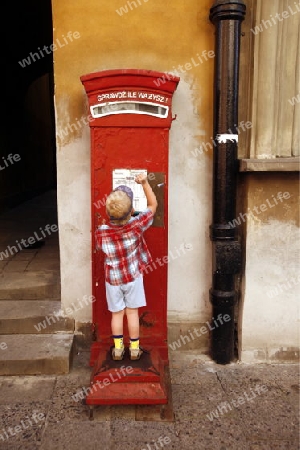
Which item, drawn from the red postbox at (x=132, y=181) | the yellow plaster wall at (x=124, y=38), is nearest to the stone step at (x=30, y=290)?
the red postbox at (x=132, y=181)

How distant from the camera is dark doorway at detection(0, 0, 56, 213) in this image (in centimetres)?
728

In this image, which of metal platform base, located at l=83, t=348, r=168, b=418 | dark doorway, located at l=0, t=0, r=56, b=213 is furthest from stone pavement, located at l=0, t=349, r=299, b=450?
dark doorway, located at l=0, t=0, r=56, b=213

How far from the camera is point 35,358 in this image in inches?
135

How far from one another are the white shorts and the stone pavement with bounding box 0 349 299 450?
79 cm

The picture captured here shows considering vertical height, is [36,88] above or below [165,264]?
above

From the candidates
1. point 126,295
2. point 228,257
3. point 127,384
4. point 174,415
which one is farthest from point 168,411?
point 228,257

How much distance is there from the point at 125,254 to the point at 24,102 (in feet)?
31.9

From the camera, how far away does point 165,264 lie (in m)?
3.39

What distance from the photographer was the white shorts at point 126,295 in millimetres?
3068

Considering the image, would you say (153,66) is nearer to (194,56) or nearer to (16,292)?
(194,56)

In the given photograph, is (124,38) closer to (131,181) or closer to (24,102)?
(131,181)

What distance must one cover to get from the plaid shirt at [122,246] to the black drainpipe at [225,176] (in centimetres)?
84

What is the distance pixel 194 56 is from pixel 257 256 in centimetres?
199

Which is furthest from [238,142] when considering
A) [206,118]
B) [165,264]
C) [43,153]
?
[43,153]
